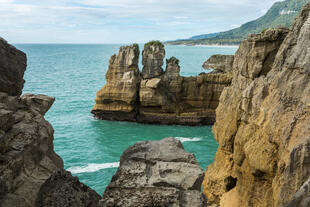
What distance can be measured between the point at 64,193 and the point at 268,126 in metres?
9.58

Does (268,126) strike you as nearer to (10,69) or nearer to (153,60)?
(10,69)

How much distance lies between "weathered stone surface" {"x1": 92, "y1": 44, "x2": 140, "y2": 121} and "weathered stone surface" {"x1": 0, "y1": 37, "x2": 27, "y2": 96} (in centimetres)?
3265

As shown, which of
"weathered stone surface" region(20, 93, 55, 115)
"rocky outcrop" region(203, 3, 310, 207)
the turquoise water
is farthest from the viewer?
the turquoise water

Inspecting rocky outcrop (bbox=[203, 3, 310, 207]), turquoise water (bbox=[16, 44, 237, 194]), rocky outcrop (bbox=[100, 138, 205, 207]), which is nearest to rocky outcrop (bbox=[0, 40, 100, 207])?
rocky outcrop (bbox=[100, 138, 205, 207])

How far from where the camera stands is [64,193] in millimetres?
7176

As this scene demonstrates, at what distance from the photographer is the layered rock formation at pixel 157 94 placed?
42.5 metres

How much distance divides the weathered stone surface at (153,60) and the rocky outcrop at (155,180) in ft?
115

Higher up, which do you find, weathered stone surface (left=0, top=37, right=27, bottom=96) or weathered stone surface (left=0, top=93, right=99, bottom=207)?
weathered stone surface (left=0, top=37, right=27, bottom=96)

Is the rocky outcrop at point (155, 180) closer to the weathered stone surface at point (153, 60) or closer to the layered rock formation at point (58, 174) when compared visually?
the layered rock formation at point (58, 174)

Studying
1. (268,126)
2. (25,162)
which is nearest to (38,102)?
(25,162)

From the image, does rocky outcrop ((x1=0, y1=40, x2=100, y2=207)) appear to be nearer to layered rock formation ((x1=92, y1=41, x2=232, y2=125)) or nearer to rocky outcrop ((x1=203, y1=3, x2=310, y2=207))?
rocky outcrop ((x1=203, y1=3, x2=310, y2=207))

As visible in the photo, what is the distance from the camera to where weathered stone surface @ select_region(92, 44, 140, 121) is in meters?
42.3

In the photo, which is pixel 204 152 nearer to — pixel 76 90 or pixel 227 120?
pixel 227 120

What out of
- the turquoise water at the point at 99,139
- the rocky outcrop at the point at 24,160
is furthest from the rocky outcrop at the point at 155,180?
the turquoise water at the point at 99,139
